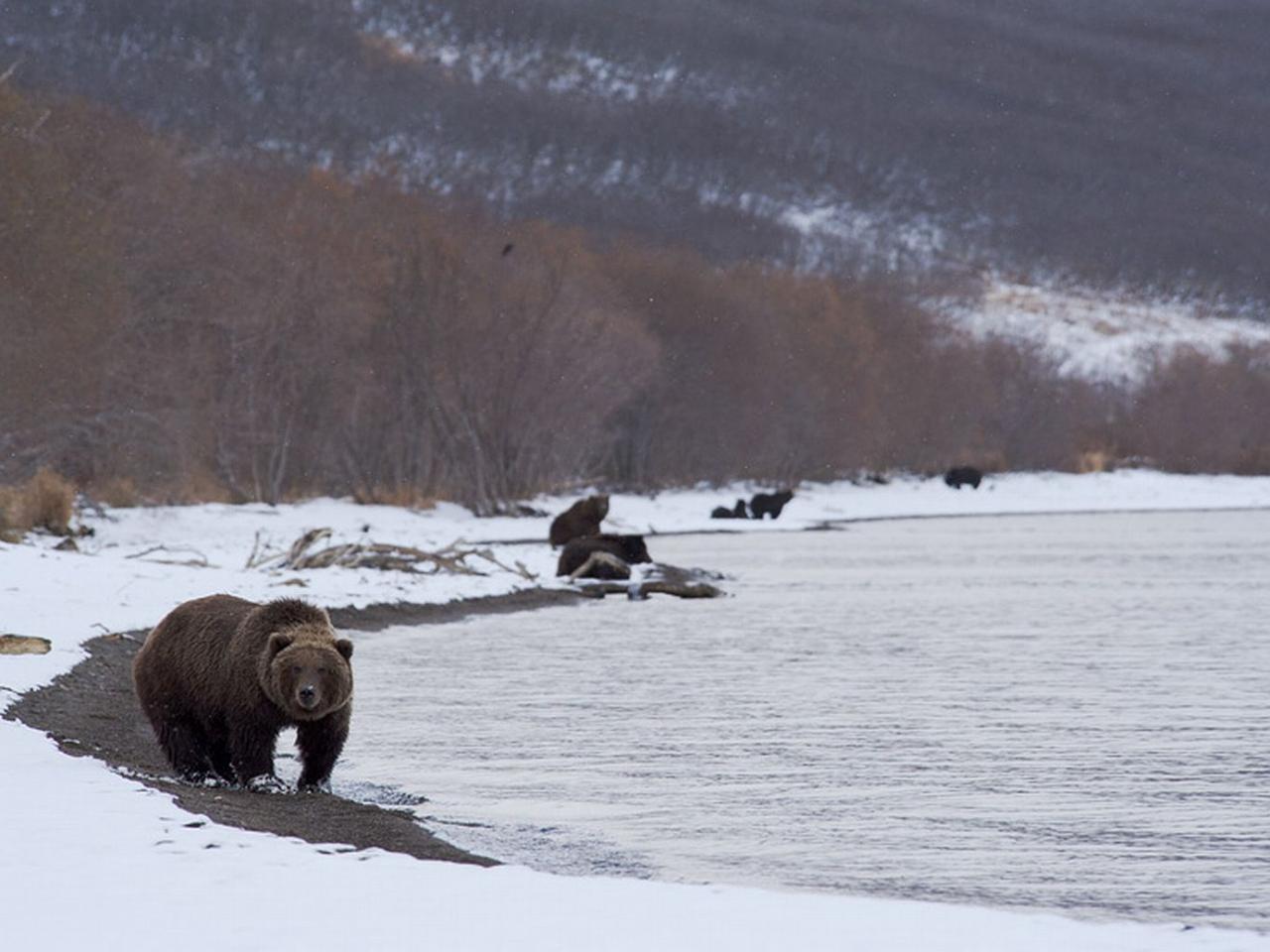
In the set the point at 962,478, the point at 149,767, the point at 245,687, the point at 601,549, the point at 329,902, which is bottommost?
the point at 149,767

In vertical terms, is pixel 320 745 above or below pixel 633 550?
below

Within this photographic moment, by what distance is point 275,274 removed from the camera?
167 ft

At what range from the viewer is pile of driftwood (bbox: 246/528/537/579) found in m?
28.2

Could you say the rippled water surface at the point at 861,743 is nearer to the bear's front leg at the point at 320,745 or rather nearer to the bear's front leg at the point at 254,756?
the bear's front leg at the point at 320,745

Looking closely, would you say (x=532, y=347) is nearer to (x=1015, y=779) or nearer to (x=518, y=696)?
(x=518, y=696)

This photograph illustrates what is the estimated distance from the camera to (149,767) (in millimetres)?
12703

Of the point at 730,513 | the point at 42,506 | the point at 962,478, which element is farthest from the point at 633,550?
the point at 962,478

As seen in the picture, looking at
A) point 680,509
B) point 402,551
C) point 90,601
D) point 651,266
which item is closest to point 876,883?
point 90,601

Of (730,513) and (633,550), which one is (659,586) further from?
(730,513)

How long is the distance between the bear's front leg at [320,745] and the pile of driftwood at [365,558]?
15741 millimetres

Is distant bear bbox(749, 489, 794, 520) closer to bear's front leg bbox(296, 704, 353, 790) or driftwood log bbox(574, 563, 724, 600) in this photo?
driftwood log bbox(574, 563, 724, 600)

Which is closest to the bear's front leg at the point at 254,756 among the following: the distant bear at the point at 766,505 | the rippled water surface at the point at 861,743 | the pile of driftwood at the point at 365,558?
the rippled water surface at the point at 861,743

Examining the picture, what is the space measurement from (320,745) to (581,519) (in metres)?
26.7

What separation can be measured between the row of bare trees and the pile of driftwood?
967 cm
